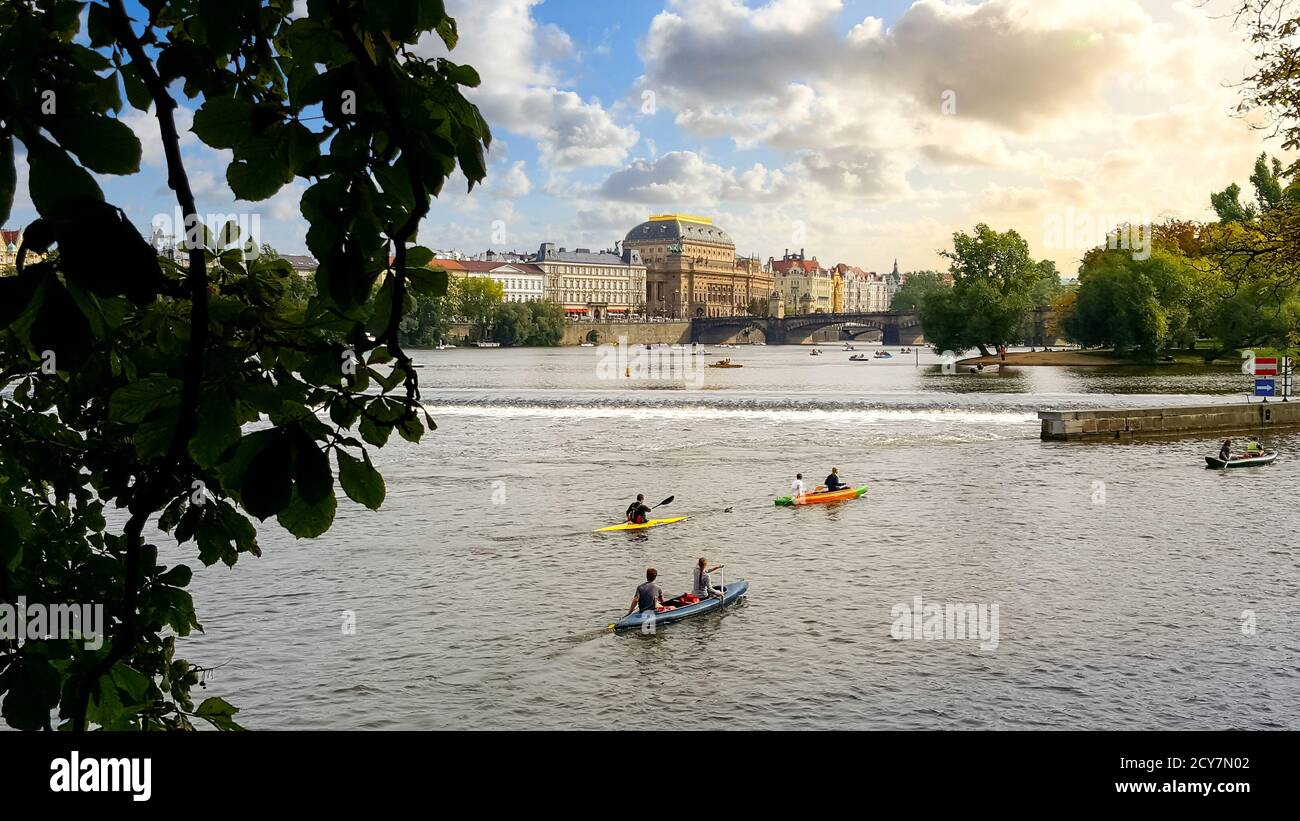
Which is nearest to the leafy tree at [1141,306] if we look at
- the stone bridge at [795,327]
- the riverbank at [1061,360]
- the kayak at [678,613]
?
the riverbank at [1061,360]

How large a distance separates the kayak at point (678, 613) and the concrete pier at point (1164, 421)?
2931 cm

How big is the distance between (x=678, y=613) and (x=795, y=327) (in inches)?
6390

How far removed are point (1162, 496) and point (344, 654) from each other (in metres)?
26.2

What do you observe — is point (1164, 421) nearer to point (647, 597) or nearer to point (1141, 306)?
point (647, 597)

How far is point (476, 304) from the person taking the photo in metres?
147

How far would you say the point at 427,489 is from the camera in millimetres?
36594

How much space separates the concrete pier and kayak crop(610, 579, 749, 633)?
29.3 m

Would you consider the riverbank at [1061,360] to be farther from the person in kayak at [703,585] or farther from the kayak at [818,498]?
the person in kayak at [703,585]

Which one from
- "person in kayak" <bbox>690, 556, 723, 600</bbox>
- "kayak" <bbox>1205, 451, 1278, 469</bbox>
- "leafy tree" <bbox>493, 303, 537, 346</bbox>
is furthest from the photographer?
"leafy tree" <bbox>493, 303, 537, 346</bbox>

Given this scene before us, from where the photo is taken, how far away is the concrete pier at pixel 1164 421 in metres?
47.7

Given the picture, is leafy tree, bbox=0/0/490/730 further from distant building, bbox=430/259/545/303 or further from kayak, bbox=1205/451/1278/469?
distant building, bbox=430/259/545/303

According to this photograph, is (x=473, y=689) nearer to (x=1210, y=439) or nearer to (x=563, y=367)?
(x=1210, y=439)

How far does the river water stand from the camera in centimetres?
1680

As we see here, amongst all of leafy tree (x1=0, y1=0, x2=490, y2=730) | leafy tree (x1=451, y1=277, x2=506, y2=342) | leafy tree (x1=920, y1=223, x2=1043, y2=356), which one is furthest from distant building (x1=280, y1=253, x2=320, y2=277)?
leafy tree (x1=920, y1=223, x2=1043, y2=356)
